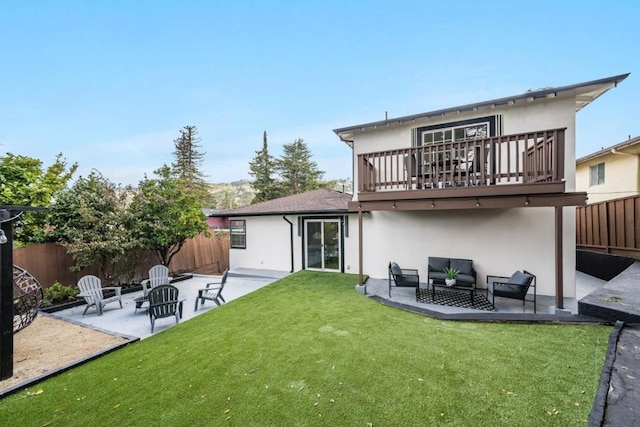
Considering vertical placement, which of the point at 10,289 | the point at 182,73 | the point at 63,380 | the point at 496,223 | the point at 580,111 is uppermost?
the point at 182,73

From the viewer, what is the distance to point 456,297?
6652mm

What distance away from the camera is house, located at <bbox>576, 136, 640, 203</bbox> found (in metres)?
9.27

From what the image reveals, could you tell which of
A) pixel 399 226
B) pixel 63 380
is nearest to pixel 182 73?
pixel 399 226

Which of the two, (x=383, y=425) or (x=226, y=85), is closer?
(x=383, y=425)

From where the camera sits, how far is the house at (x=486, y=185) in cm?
567

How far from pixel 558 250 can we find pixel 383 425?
4.95 metres

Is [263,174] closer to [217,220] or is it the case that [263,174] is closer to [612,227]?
[217,220]

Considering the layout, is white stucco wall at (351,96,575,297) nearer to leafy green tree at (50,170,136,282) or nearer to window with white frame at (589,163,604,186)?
window with white frame at (589,163,604,186)

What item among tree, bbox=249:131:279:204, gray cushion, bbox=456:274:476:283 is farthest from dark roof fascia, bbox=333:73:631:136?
tree, bbox=249:131:279:204

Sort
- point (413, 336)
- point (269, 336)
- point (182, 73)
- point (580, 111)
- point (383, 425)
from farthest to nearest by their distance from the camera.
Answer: point (182, 73) → point (580, 111) → point (269, 336) → point (413, 336) → point (383, 425)

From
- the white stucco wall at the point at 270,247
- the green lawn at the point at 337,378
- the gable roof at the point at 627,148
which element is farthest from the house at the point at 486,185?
the gable roof at the point at 627,148

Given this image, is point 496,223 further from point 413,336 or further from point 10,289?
point 10,289

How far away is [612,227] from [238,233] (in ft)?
43.7

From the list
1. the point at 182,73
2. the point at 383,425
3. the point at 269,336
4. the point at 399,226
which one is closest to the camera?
the point at 383,425
